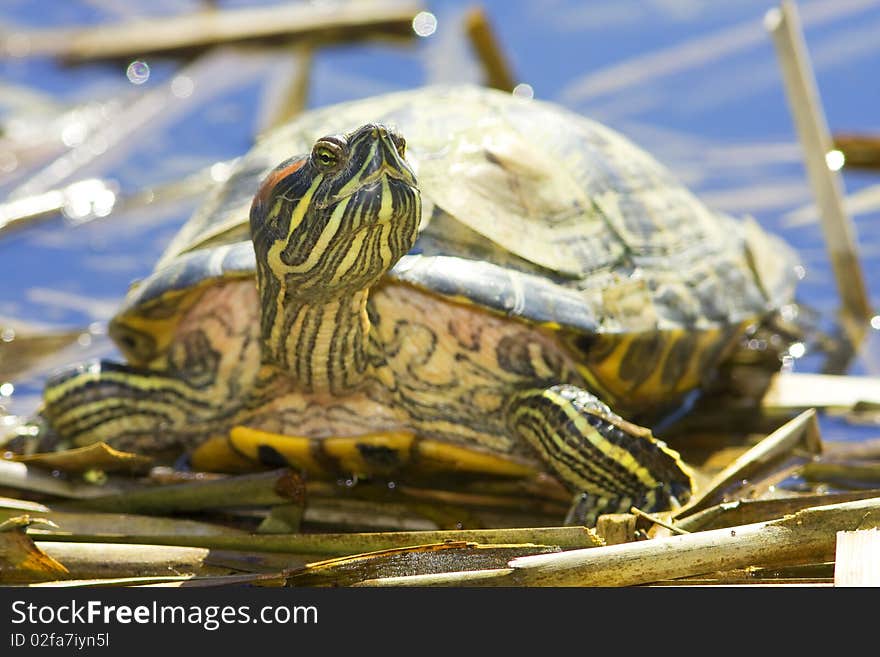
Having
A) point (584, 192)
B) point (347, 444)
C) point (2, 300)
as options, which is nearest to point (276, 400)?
point (347, 444)

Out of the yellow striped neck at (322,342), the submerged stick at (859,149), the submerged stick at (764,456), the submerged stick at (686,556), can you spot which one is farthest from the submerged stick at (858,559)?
the submerged stick at (859,149)

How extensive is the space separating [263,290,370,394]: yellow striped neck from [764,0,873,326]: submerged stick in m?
2.89

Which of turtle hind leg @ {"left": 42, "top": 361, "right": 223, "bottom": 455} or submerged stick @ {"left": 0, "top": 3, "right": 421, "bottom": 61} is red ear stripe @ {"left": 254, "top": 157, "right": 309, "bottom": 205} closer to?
turtle hind leg @ {"left": 42, "top": 361, "right": 223, "bottom": 455}

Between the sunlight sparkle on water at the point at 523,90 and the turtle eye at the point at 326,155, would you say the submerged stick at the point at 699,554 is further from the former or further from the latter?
the sunlight sparkle on water at the point at 523,90

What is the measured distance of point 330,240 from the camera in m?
3.31

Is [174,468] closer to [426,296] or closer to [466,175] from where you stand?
[426,296]

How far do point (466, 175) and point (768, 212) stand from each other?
3.61 m

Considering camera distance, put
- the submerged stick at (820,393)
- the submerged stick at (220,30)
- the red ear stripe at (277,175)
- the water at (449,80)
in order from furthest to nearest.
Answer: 1. the submerged stick at (220,30)
2. the water at (449,80)
3. the submerged stick at (820,393)
4. the red ear stripe at (277,175)

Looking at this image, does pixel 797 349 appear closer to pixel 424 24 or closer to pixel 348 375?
pixel 348 375

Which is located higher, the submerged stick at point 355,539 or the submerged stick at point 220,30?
the submerged stick at point 220,30

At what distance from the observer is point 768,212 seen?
7242 millimetres

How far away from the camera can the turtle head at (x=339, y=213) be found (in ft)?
10.4

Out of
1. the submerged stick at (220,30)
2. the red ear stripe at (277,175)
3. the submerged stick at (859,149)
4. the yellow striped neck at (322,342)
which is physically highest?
the submerged stick at (220,30)

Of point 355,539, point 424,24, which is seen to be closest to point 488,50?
point 424,24
